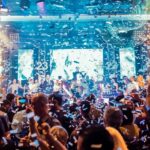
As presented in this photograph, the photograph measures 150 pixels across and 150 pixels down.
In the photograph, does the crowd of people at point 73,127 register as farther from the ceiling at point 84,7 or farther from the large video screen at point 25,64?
the ceiling at point 84,7

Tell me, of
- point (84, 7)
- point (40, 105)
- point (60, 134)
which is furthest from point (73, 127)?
point (84, 7)

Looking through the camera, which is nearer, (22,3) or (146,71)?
(22,3)

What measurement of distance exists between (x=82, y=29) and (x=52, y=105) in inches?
705

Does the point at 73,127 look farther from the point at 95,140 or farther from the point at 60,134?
the point at 95,140

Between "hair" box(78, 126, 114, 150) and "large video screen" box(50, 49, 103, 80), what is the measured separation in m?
19.6

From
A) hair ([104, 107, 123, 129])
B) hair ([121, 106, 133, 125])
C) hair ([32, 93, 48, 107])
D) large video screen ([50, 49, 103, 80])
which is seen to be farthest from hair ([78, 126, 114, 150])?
large video screen ([50, 49, 103, 80])

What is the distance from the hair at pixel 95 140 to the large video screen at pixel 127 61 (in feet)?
67.0

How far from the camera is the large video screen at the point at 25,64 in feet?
70.2

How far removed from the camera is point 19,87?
19.7m

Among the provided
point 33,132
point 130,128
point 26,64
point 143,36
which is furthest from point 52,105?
point 143,36

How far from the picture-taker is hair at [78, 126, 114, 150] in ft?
6.21

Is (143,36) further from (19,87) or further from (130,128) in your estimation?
(130,128)

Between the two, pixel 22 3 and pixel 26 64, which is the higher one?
pixel 22 3

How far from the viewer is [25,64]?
855 inches
